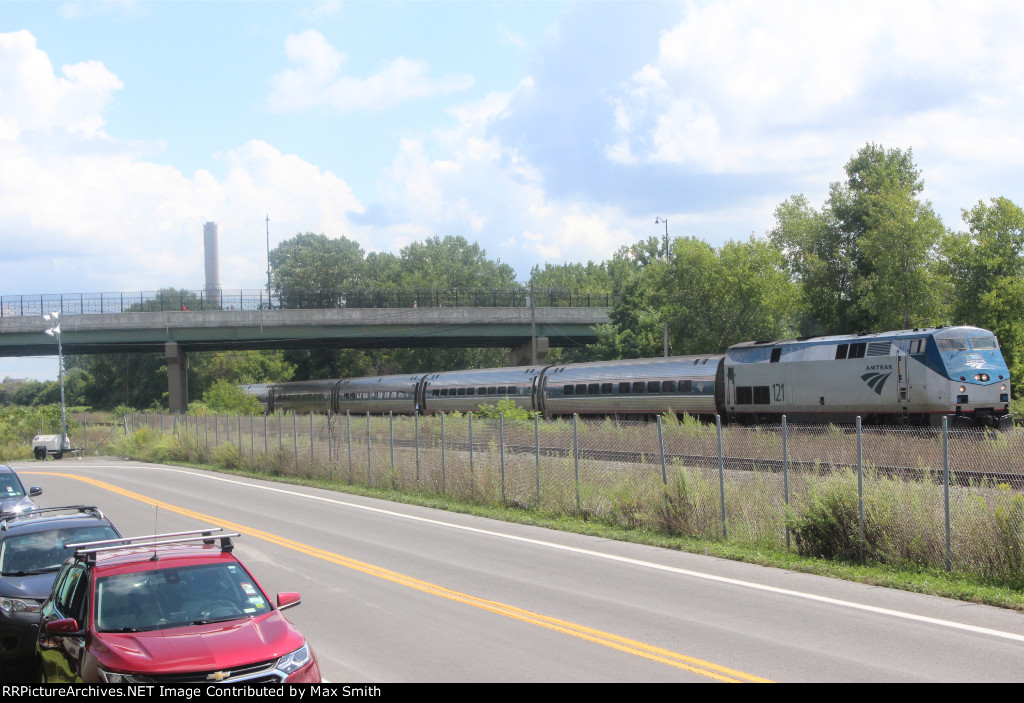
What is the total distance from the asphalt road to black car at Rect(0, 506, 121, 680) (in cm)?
113

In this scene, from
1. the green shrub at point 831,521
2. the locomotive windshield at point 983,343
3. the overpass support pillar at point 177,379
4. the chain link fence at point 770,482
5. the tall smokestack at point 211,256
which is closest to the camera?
the chain link fence at point 770,482

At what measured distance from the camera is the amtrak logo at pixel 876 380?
91.1 feet

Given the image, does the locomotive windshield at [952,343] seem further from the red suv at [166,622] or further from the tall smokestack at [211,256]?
the tall smokestack at [211,256]

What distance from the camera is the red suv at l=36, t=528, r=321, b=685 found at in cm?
620

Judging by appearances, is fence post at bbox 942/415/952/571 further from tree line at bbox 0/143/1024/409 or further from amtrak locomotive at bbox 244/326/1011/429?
tree line at bbox 0/143/1024/409

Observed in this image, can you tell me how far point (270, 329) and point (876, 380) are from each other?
42.4 m

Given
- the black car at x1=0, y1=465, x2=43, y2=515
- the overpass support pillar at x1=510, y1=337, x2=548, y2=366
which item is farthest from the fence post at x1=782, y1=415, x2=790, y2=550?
the overpass support pillar at x1=510, y1=337, x2=548, y2=366

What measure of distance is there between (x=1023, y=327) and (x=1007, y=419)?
→ 14746 mm

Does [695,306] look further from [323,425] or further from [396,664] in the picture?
[396,664]

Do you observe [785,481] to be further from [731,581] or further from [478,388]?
[478,388]

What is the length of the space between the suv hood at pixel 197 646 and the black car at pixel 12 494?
37.4 feet

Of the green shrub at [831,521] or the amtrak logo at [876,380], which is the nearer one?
the green shrub at [831,521]

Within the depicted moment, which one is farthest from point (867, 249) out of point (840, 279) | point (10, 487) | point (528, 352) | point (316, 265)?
point (316, 265)

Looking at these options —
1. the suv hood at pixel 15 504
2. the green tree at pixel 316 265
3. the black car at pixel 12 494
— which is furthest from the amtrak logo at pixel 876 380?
the green tree at pixel 316 265
